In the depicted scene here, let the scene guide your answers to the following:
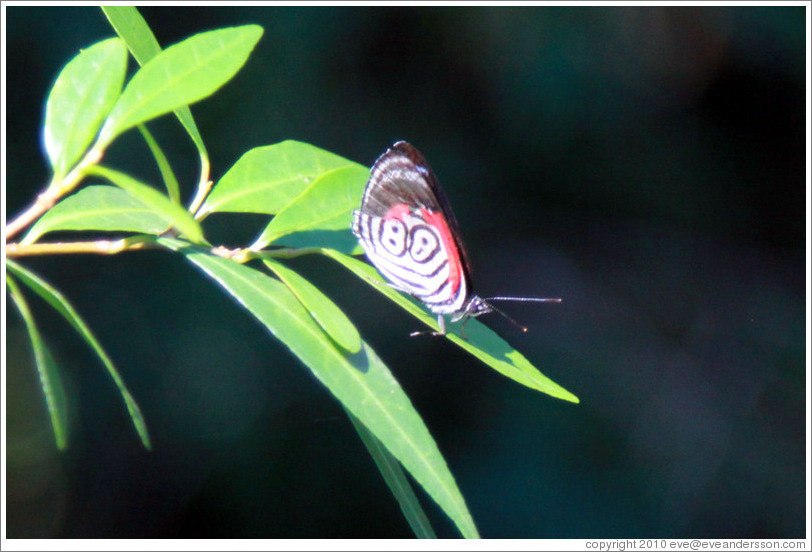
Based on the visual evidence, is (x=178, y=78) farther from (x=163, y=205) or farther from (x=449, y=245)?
(x=449, y=245)

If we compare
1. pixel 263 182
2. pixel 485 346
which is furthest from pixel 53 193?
pixel 485 346

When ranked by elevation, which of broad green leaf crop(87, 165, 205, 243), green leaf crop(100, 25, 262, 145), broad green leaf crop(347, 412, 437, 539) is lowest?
broad green leaf crop(347, 412, 437, 539)

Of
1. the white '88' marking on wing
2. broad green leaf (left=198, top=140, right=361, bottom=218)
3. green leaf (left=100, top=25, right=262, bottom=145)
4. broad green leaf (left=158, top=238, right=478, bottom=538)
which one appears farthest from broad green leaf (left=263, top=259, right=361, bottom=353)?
the white '88' marking on wing

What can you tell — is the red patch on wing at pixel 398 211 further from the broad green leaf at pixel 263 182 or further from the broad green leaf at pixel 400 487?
the broad green leaf at pixel 400 487

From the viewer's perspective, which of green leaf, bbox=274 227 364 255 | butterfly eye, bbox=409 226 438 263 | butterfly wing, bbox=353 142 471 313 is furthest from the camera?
butterfly eye, bbox=409 226 438 263

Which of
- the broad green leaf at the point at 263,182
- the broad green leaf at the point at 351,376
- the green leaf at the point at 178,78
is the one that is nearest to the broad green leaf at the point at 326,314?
the broad green leaf at the point at 351,376

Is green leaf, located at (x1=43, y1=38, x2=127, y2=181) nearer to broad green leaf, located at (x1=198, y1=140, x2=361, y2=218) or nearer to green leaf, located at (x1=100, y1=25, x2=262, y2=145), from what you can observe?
green leaf, located at (x1=100, y1=25, x2=262, y2=145)

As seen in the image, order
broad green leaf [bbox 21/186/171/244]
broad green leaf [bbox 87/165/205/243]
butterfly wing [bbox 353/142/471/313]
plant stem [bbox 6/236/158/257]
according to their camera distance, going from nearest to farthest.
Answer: broad green leaf [bbox 87/165/205/243]
plant stem [bbox 6/236/158/257]
broad green leaf [bbox 21/186/171/244]
butterfly wing [bbox 353/142/471/313]
